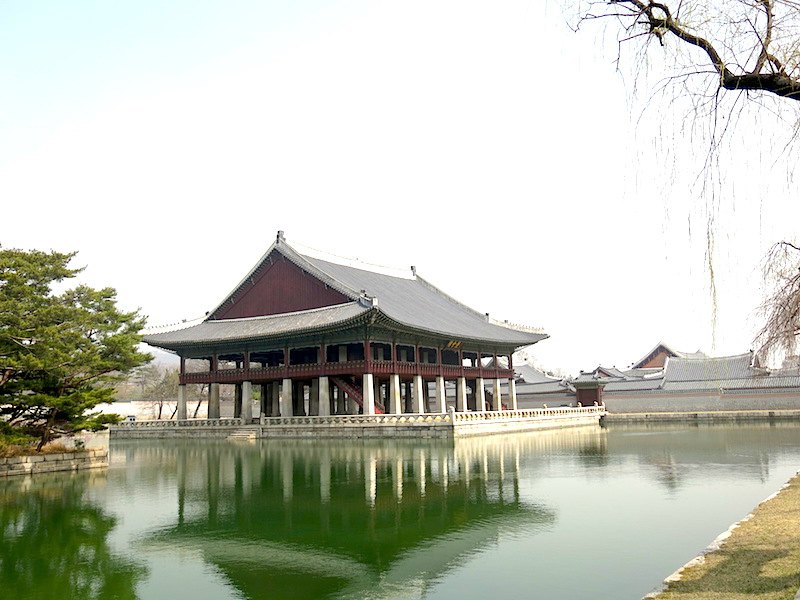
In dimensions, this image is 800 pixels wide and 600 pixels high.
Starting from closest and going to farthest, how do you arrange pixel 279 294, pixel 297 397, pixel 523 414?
pixel 523 414 → pixel 297 397 → pixel 279 294

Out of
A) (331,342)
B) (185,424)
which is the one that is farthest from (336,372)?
(185,424)

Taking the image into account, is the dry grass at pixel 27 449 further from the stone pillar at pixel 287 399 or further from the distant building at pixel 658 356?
the distant building at pixel 658 356

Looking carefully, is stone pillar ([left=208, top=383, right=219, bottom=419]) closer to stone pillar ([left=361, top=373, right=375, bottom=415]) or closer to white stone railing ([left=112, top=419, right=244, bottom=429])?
white stone railing ([left=112, top=419, right=244, bottom=429])

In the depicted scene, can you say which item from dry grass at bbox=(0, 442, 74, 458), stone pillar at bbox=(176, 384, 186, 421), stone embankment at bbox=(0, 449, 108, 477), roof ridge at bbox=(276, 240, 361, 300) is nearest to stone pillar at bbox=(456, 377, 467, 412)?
roof ridge at bbox=(276, 240, 361, 300)

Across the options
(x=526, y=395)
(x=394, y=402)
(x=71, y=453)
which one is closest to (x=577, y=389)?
(x=526, y=395)

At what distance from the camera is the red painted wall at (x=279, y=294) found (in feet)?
172

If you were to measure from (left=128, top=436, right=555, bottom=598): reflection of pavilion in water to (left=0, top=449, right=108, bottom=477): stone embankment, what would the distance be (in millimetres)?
3512

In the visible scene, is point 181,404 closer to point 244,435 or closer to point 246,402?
point 246,402

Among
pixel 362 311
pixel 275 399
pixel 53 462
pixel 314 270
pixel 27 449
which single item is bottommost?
pixel 53 462

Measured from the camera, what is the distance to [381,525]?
1460 centimetres

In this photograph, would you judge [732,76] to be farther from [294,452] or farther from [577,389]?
[577,389]

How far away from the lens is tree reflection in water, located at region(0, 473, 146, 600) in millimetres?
10453

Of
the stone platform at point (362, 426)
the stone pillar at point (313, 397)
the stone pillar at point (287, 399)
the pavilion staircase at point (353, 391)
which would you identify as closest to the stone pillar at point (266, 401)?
the stone pillar at point (313, 397)

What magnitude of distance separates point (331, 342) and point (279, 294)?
910 centimetres
